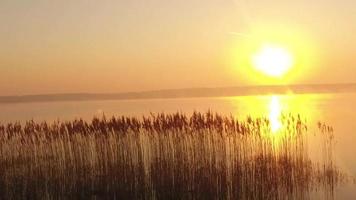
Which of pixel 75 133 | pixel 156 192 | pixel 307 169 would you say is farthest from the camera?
pixel 307 169

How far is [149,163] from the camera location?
1388 centimetres

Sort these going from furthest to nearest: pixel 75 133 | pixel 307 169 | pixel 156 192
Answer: pixel 307 169 < pixel 75 133 < pixel 156 192

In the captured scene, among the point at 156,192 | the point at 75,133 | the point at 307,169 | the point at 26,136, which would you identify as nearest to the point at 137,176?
the point at 156,192

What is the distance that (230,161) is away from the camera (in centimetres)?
1397

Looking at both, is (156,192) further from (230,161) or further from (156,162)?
(230,161)

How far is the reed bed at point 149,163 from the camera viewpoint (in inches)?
523

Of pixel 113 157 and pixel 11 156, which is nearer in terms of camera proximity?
pixel 113 157

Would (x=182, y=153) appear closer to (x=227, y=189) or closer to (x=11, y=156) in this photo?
(x=227, y=189)

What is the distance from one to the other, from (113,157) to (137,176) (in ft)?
2.58

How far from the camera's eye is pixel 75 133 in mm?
14109

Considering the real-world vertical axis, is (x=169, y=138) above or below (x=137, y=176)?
above

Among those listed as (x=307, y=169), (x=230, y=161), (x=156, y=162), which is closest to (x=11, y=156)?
(x=156, y=162)

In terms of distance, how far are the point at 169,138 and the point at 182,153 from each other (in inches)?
22.5

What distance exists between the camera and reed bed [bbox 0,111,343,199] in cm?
1328
